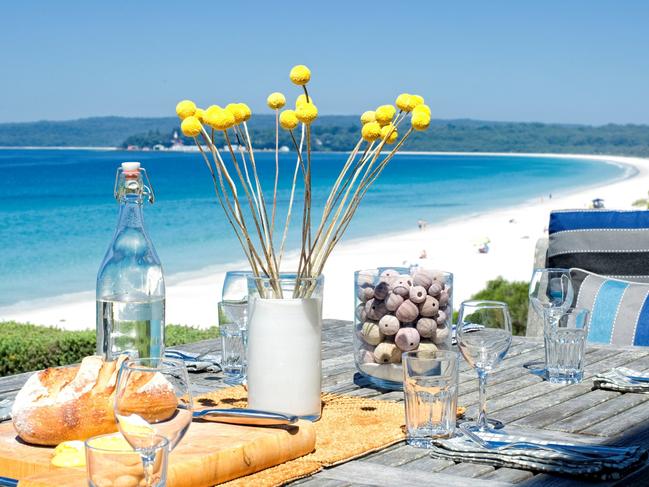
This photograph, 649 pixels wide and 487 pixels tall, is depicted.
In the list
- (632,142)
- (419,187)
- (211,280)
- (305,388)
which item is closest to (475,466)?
(305,388)

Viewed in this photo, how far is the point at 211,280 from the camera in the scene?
1573cm

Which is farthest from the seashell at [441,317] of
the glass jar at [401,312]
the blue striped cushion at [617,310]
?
the blue striped cushion at [617,310]

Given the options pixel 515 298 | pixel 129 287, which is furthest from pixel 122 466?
pixel 515 298

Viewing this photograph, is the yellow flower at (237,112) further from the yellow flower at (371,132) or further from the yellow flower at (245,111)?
the yellow flower at (371,132)

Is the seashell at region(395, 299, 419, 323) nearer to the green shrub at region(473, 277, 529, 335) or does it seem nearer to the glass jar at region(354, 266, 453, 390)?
the glass jar at region(354, 266, 453, 390)

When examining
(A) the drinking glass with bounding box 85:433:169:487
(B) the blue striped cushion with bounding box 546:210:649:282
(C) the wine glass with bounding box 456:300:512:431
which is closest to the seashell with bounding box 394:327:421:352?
(C) the wine glass with bounding box 456:300:512:431

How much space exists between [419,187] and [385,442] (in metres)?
47.8

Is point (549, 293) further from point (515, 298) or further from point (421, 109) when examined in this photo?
point (515, 298)

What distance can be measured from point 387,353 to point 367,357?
2.6 inches

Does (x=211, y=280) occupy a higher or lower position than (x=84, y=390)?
lower

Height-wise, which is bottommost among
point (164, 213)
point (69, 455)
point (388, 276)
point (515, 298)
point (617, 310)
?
point (164, 213)

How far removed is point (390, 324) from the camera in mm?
2064

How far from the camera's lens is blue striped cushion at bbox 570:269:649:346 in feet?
12.0

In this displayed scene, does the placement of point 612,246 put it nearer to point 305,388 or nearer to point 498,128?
point 305,388
